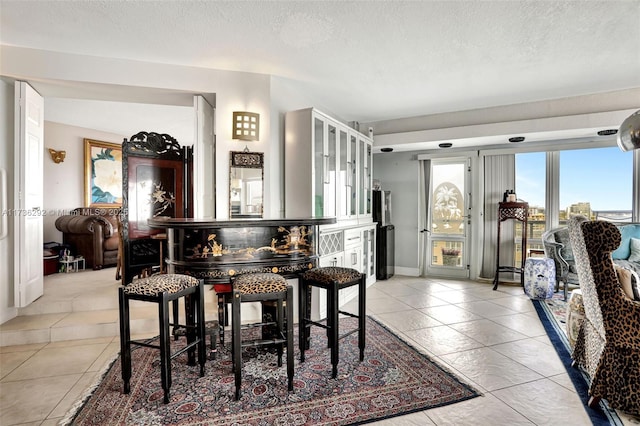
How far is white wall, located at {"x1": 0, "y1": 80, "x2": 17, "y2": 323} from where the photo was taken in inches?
122

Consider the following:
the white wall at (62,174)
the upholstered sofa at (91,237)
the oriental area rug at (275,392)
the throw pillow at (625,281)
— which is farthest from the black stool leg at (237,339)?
the white wall at (62,174)

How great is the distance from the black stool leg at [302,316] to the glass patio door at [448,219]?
3928mm

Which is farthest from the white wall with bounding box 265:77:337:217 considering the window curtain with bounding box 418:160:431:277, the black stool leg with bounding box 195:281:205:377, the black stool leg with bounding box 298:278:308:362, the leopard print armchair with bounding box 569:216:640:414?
the window curtain with bounding box 418:160:431:277

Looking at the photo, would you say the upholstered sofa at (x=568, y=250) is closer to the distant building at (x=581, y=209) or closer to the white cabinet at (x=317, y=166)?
the distant building at (x=581, y=209)

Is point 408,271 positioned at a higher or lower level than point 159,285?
lower

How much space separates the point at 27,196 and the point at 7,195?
0.14m

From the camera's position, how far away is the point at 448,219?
19.4 feet

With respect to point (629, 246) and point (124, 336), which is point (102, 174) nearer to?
point (124, 336)

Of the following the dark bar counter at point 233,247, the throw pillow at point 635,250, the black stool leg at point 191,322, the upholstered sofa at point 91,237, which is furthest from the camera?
the upholstered sofa at point 91,237

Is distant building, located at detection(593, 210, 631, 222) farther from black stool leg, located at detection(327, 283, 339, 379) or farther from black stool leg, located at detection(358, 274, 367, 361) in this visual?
black stool leg, located at detection(327, 283, 339, 379)

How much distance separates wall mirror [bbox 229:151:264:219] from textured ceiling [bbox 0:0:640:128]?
0.94 meters

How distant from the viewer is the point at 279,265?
2441mm

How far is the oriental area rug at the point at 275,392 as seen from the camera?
1882mm

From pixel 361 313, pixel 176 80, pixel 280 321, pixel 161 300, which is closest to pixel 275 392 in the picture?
pixel 280 321
